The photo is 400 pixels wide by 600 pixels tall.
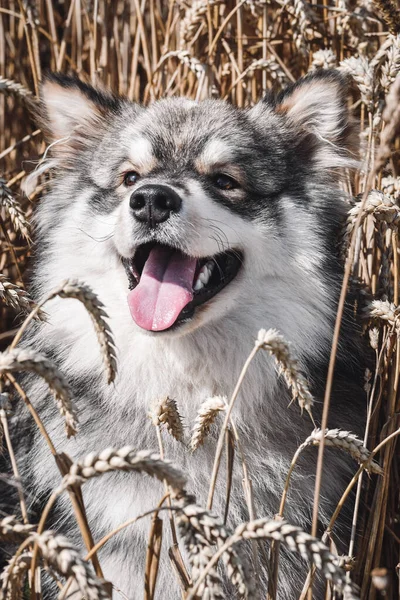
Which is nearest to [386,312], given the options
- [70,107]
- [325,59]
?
[325,59]

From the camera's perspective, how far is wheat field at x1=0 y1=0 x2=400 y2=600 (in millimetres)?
1356

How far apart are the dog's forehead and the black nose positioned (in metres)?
0.36

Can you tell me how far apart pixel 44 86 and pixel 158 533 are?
6.41 ft

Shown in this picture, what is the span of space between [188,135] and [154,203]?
54cm

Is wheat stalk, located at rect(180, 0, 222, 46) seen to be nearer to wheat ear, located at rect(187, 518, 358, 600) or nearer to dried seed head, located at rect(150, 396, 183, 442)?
dried seed head, located at rect(150, 396, 183, 442)

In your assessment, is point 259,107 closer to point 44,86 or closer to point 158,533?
point 44,86

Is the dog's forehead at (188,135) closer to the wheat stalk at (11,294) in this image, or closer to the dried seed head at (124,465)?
the wheat stalk at (11,294)

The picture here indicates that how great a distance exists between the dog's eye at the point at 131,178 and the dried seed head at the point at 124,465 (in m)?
1.63

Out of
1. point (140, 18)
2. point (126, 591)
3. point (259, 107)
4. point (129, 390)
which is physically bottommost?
point (126, 591)

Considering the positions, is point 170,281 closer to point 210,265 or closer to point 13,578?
point 210,265

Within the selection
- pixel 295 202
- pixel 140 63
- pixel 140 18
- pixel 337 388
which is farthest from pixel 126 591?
pixel 140 63

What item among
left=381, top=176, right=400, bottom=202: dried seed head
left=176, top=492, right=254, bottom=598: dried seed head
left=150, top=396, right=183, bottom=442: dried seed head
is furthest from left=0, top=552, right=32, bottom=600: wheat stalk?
left=381, top=176, right=400, bottom=202: dried seed head

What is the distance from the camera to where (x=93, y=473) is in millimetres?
1295

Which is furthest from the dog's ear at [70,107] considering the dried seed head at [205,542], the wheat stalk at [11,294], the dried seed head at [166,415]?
the dried seed head at [205,542]
